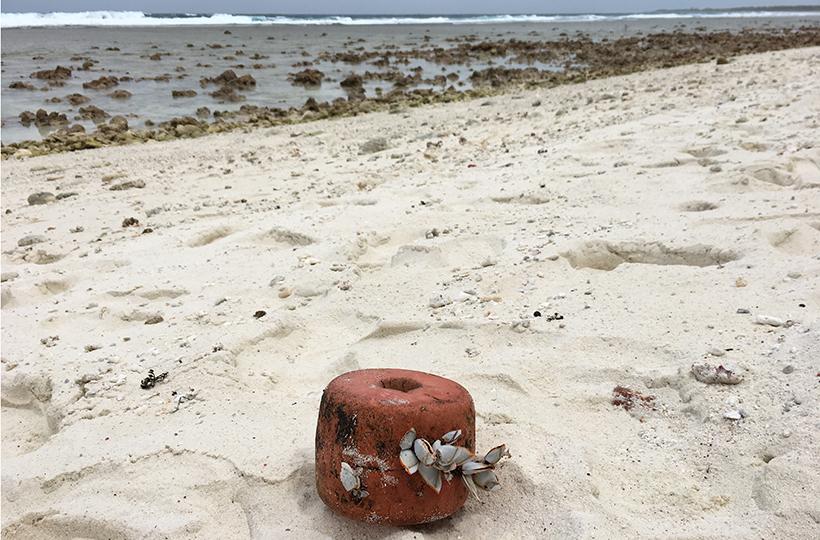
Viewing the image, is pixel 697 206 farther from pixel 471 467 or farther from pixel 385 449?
pixel 385 449

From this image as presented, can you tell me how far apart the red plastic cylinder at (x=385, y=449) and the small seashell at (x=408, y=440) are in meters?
0.01

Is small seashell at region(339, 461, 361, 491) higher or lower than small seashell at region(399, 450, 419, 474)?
lower

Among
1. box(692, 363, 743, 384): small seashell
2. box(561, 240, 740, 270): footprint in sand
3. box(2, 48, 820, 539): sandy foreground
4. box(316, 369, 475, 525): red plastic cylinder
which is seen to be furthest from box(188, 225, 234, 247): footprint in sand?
box(692, 363, 743, 384): small seashell

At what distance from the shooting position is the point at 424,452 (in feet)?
5.51

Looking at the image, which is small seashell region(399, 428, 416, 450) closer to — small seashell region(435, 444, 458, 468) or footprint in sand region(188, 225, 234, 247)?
small seashell region(435, 444, 458, 468)

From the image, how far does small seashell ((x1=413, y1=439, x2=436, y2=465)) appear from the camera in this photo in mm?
1679

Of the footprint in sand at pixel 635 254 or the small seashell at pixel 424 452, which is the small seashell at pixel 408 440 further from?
the footprint in sand at pixel 635 254

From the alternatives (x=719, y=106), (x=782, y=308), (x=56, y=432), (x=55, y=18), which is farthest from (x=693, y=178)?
(x=55, y=18)

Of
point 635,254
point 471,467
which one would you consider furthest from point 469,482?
point 635,254

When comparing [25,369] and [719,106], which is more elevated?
[719,106]

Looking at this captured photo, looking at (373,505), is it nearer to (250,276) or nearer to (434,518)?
(434,518)

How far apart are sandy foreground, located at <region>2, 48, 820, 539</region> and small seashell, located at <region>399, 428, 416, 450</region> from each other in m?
0.25

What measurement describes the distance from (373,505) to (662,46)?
88.2ft

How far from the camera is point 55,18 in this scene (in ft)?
158
